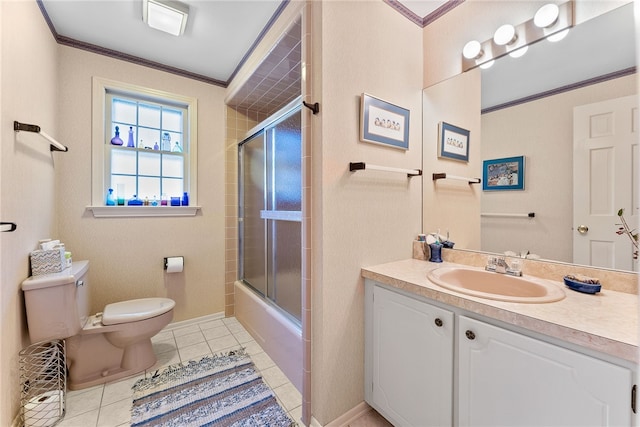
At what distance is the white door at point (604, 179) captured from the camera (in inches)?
41.7

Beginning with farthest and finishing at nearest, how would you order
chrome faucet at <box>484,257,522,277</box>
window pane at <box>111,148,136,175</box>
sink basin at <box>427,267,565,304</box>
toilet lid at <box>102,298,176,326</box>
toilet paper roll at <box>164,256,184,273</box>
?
toilet paper roll at <box>164,256,184,273</box>
window pane at <box>111,148,136,175</box>
toilet lid at <box>102,298,176,326</box>
chrome faucet at <box>484,257,522,277</box>
sink basin at <box>427,267,565,304</box>

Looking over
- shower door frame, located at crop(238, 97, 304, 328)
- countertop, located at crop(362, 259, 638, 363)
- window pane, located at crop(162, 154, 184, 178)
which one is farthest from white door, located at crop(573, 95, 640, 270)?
window pane, located at crop(162, 154, 184, 178)

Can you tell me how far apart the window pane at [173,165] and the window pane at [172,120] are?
290 mm

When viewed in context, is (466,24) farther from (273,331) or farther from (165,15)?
(273,331)

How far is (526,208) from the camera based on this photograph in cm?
140

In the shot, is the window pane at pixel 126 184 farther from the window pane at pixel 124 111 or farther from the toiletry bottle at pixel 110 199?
the window pane at pixel 124 111

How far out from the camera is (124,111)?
7.80 feet

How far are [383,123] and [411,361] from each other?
4.30 feet

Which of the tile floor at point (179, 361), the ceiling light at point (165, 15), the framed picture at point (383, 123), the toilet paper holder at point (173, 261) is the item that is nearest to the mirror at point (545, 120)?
the framed picture at point (383, 123)

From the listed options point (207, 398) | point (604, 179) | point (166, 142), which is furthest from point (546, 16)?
point (166, 142)

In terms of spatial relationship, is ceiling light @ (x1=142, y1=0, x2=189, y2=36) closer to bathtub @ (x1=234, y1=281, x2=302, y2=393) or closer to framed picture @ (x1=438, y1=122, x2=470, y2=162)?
framed picture @ (x1=438, y1=122, x2=470, y2=162)

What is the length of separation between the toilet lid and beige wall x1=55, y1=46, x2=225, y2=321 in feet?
1.42

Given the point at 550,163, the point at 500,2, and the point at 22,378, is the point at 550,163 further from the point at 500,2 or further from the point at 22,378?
the point at 22,378

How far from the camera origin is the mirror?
1120 mm
